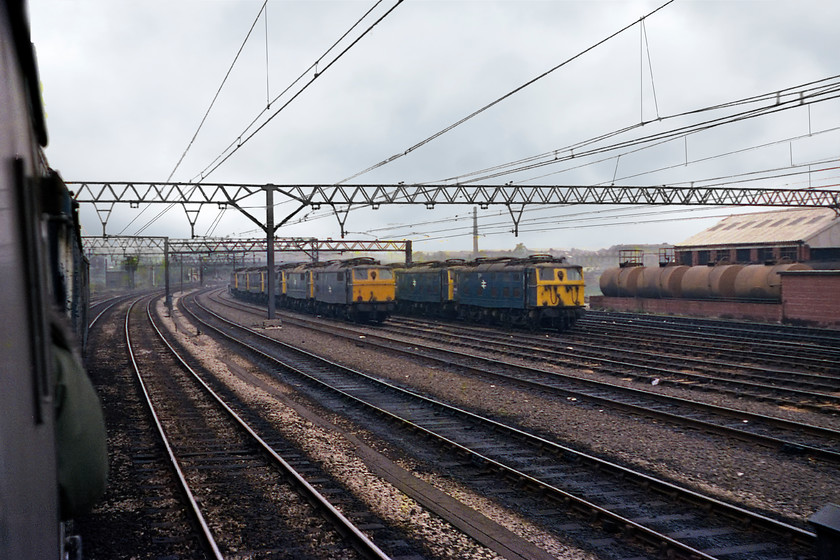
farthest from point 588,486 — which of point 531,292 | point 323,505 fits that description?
point 531,292

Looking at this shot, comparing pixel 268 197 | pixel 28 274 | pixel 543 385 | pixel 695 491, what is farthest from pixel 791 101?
pixel 268 197

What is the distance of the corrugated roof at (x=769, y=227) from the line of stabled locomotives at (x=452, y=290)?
21.0m

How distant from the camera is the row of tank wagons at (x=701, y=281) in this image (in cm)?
2928

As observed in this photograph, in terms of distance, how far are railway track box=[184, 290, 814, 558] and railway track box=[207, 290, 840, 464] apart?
279 cm

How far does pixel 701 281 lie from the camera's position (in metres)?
32.9

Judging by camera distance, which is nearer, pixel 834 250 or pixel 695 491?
pixel 695 491

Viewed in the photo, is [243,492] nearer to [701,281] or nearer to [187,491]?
[187,491]

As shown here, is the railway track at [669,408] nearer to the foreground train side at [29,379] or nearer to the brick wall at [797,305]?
the foreground train side at [29,379]

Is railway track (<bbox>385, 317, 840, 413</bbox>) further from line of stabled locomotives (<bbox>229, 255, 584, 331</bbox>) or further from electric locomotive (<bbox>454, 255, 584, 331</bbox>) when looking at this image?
line of stabled locomotives (<bbox>229, 255, 584, 331</bbox>)

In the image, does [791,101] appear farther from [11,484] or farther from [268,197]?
[268,197]

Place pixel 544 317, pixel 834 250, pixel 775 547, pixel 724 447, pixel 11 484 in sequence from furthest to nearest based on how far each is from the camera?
pixel 834 250 < pixel 544 317 < pixel 724 447 < pixel 775 547 < pixel 11 484

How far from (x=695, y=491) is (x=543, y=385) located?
625 cm

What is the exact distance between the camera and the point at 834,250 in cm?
3525

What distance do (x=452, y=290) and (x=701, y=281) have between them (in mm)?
12619
